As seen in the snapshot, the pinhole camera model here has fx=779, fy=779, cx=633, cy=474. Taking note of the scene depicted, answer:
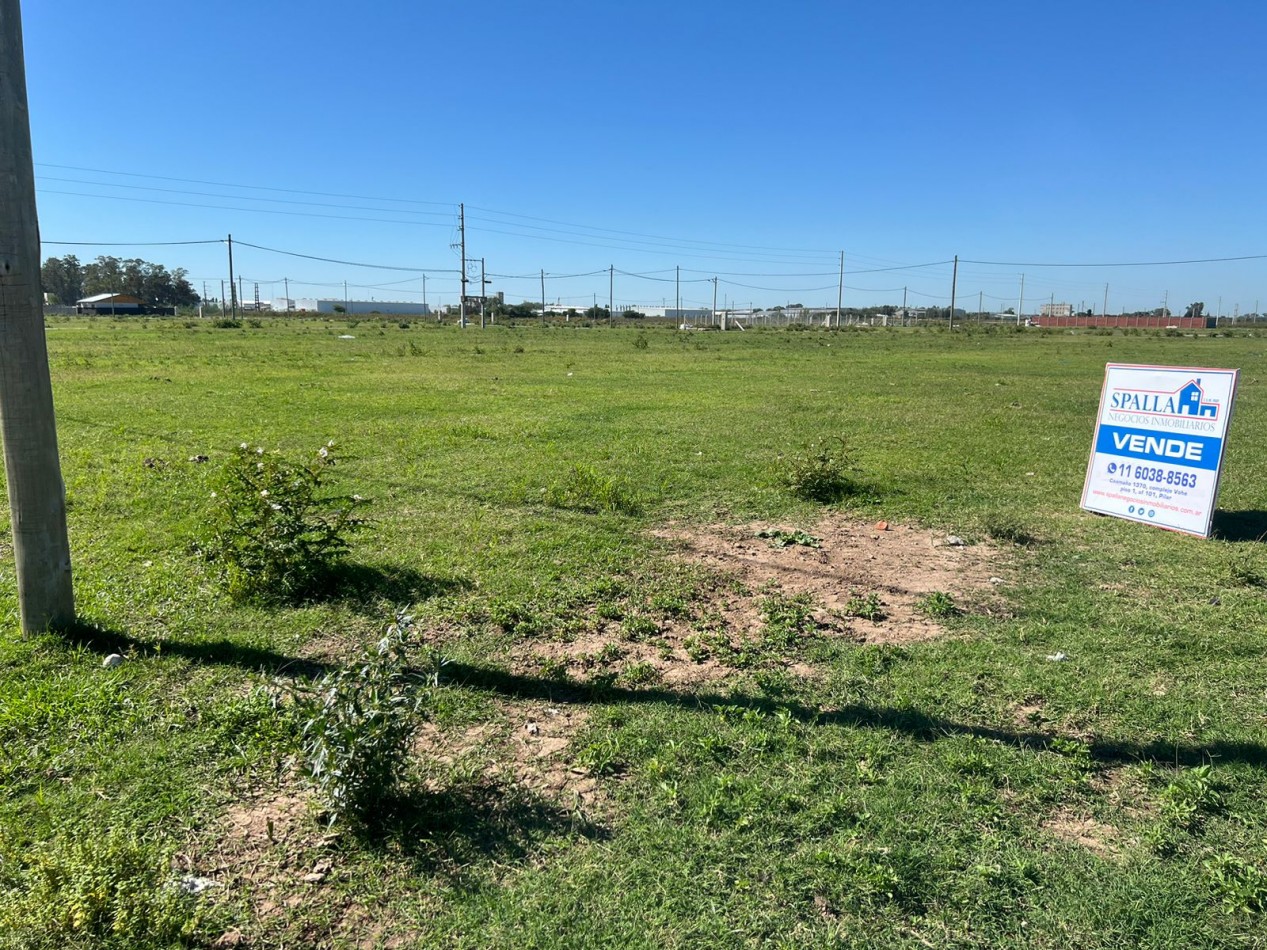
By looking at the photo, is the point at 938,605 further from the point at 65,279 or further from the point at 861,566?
the point at 65,279

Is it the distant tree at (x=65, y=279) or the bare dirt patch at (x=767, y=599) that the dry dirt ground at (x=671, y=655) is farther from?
the distant tree at (x=65, y=279)

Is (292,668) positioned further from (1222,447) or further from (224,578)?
(1222,447)

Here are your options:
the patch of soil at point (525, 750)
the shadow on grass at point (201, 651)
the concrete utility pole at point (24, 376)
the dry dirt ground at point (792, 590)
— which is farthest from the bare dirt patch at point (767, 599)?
the concrete utility pole at point (24, 376)

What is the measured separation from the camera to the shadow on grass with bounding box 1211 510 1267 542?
695 centimetres

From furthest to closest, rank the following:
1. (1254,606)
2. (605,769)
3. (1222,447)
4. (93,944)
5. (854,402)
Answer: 1. (854,402)
2. (1222,447)
3. (1254,606)
4. (605,769)
5. (93,944)

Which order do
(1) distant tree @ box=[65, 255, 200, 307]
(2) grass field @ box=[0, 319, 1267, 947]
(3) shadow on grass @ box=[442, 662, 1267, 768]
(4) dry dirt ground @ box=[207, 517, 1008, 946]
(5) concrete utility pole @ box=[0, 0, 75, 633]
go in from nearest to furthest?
(2) grass field @ box=[0, 319, 1267, 947], (4) dry dirt ground @ box=[207, 517, 1008, 946], (3) shadow on grass @ box=[442, 662, 1267, 768], (5) concrete utility pole @ box=[0, 0, 75, 633], (1) distant tree @ box=[65, 255, 200, 307]

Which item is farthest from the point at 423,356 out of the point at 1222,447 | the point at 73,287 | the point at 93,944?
the point at 73,287

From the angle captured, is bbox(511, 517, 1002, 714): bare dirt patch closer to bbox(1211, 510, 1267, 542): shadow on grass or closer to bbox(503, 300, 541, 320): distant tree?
bbox(1211, 510, 1267, 542): shadow on grass

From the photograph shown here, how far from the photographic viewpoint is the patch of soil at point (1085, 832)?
9.52ft

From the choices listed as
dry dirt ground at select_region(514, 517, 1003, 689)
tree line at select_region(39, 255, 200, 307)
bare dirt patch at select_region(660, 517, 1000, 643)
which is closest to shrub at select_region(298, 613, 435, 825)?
dry dirt ground at select_region(514, 517, 1003, 689)

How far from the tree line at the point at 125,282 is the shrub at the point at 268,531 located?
133 metres

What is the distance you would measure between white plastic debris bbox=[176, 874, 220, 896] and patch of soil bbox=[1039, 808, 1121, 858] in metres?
3.06

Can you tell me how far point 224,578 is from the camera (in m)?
5.45

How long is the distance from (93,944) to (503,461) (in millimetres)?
7560
